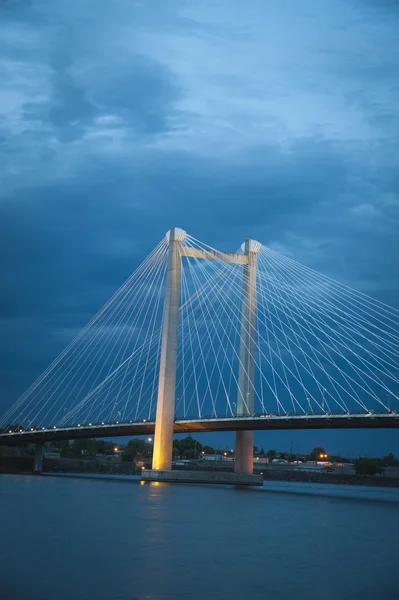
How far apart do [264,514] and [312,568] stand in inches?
498

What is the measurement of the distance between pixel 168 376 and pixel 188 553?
29568mm

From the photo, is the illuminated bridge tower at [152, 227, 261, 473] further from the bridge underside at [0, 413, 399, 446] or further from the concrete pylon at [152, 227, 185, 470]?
the bridge underside at [0, 413, 399, 446]

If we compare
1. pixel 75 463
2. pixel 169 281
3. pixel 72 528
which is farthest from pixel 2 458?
pixel 72 528

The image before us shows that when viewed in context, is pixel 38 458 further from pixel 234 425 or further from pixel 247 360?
pixel 234 425

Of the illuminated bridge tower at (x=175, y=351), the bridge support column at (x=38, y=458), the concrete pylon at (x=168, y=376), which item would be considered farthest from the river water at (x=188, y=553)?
the bridge support column at (x=38, y=458)

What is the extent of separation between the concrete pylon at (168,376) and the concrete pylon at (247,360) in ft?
13.2

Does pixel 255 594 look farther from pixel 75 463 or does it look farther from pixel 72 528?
pixel 75 463

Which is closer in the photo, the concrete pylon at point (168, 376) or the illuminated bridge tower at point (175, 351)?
the concrete pylon at point (168, 376)

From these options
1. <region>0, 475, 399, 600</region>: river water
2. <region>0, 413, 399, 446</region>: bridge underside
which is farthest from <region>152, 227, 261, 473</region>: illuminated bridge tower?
<region>0, 475, 399, 600</region>: river water

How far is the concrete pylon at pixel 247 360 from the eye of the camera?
158 feet

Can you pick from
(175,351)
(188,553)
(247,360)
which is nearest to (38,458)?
(175,351)

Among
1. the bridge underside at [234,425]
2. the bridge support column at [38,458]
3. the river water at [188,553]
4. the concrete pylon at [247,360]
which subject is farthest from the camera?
the bridge support column at [38,458]

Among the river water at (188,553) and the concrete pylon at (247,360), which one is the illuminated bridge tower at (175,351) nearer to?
the concrete pylon at (247,360)

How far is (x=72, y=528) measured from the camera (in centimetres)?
2062
